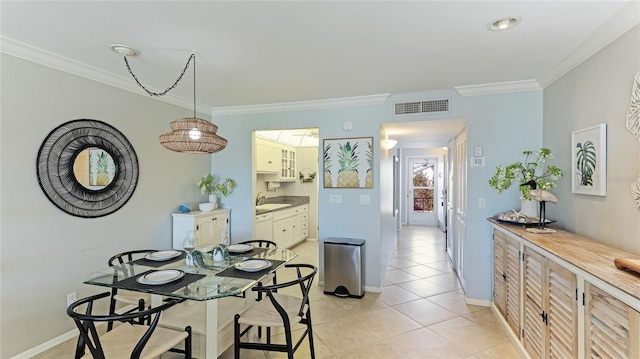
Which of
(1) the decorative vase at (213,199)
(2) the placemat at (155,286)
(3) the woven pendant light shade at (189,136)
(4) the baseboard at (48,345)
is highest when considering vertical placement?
(3) the woven pendant light shade at (189,136)

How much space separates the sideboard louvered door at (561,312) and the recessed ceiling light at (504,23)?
1560mm

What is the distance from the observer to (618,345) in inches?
50.3

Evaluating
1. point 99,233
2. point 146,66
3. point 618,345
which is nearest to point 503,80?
point 618,345

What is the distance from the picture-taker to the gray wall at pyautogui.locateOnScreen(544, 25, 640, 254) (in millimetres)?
1796

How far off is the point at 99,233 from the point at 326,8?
289cm

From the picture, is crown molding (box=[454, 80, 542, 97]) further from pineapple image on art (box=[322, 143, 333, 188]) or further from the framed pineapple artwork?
pineapple image on art (box=[322, 143, 333, 188])

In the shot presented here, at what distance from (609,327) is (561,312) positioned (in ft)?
1.38

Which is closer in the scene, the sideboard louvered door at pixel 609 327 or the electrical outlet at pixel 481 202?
the sideboard louvered door at pixel 609 327

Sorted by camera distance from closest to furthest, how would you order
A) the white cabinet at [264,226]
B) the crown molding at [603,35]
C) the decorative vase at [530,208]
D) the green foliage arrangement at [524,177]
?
the crown molding at [603,35], the green foliage arrangement at [524,177], the decorative vase at [530,208], the white cabinet at [264,226]

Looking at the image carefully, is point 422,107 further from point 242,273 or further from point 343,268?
point 242,273

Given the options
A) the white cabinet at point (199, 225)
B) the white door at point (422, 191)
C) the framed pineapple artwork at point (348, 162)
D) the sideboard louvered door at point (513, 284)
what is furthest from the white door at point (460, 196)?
the white door at point (422, 191)

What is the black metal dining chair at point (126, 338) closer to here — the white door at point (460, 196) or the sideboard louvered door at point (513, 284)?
the sideboard louvered door at point (513, 284)

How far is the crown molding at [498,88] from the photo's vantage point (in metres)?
3.11

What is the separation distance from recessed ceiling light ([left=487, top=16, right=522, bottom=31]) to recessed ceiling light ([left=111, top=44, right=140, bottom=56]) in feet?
8.72
